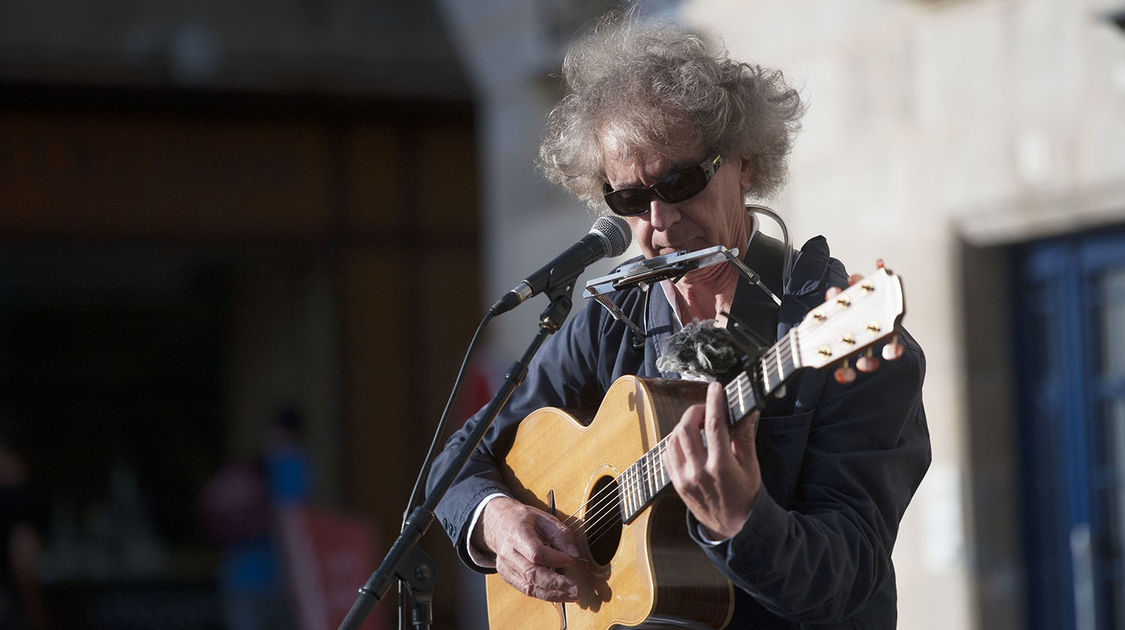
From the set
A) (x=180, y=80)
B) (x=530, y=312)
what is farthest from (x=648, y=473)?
(x=180, y=80)

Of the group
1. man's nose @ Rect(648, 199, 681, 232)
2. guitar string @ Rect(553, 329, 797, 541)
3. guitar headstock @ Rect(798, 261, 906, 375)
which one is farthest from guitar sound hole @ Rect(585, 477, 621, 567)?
guitar headstock @ Rect(798, 261, 906, 375)

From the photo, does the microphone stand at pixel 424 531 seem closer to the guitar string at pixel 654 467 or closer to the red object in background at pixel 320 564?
the guitar string at pixel 654 467

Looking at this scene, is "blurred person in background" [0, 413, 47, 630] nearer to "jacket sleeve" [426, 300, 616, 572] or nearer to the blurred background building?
the blurred background building

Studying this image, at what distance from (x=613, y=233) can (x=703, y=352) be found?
32 cm

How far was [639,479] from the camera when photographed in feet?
7.39

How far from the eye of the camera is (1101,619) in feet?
16.6

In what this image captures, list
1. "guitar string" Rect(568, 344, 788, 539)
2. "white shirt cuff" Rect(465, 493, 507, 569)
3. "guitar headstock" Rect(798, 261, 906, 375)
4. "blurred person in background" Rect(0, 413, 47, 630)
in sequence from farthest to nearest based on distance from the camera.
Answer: "blurred person in background" Rect(0, 413, 47, 630)
"white shirt cuff" Rect(465, 493, 507, 569)
"guitar string" Rect(568, 344, 788, 539)
"guitar headstock" Rect(798, 261, 906, 375)

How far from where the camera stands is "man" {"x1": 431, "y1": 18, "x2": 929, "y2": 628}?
1.98 m

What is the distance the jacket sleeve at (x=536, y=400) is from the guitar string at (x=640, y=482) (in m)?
0.25

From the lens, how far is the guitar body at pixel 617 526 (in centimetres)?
221

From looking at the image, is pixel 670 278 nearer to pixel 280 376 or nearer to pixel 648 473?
pixel 648 473

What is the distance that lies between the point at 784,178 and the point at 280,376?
23.5 ft

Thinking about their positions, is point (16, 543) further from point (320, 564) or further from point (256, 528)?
point (320, 564)

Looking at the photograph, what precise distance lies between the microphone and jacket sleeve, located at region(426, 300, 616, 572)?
0.26m
